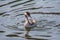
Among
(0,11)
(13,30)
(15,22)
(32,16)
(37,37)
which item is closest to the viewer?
(37,37)

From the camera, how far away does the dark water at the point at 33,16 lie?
38.9 ft

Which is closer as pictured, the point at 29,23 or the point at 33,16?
the point at 29,23

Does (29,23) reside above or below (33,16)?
below

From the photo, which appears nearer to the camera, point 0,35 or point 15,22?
point 0,35

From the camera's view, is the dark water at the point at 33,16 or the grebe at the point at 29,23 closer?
the dark water at the point at 33,16

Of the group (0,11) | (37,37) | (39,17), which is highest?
(0,11)

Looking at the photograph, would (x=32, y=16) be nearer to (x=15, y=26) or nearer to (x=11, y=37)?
(x=15, y=26)

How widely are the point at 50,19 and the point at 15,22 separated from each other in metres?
1.67

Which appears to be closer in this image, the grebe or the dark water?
the dark water

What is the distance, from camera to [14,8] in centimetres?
1588

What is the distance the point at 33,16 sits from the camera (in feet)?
47.5

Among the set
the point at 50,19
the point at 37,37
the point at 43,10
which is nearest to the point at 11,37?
the point at 37,37

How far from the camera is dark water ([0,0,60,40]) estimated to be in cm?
1184

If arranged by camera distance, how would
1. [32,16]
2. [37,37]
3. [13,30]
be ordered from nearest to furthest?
[37,37]
[13,30]
[32,16]
